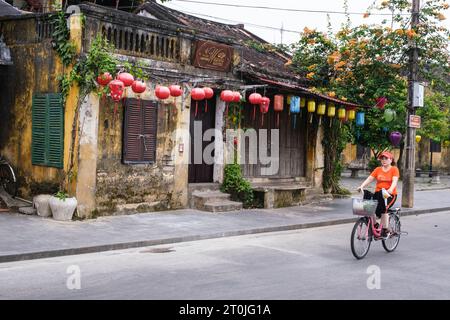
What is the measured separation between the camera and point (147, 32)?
561 inches

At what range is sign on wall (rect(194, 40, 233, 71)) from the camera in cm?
1555

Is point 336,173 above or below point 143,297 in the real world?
above

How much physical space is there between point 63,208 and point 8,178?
2.46 m

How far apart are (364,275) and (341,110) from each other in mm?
10313

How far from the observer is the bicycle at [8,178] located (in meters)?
14.1

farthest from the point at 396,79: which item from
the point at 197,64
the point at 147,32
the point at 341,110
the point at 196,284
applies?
the point at 196,284

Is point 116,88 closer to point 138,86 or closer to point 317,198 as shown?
point 138,86

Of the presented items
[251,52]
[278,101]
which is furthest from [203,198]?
[251,52]

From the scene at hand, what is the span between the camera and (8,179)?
14.3 m

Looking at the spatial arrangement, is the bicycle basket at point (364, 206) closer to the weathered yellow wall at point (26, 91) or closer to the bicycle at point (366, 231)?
the bicycle at point (366, 231)

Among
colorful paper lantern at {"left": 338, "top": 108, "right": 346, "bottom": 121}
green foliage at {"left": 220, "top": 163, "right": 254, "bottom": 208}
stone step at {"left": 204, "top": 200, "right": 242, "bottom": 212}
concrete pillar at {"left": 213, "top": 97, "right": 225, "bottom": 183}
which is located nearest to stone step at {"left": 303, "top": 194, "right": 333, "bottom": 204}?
green foliage at {"left": 220, "top": 163, "right": 254, "bottom": 208}

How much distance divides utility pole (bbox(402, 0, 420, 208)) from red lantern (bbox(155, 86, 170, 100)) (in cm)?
837

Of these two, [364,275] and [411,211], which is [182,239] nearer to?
[364,275]

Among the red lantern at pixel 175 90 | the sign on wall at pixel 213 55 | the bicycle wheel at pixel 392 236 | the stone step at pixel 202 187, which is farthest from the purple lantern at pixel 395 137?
the bicycle wheel at pixel 392 236
